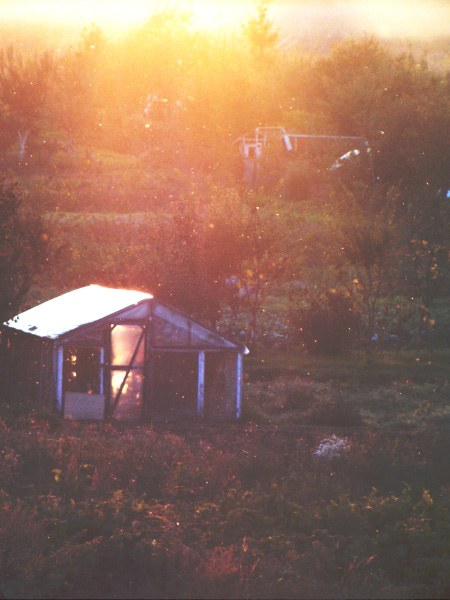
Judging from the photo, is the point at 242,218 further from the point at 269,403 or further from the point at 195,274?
the point at 269,403

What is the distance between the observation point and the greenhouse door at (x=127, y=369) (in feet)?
62.3

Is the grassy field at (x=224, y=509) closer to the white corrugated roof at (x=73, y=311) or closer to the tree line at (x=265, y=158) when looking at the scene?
the white corrugated roof at (x=73, y=311)

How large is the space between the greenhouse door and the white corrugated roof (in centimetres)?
75

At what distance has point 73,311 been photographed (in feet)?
68.4

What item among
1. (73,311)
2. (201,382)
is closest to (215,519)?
(201,382)

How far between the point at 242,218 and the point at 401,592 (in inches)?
925

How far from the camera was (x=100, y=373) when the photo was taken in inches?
743

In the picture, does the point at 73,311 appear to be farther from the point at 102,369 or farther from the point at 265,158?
the point at 265,158

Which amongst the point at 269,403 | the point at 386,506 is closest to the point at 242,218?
the point at 269,403

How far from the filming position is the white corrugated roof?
1888 centimetres

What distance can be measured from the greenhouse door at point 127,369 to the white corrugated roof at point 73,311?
751 mm

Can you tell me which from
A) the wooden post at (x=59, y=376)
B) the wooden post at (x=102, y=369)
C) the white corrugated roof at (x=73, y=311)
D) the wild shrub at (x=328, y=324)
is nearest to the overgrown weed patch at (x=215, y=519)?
the wooden post at (x=59, y=376)

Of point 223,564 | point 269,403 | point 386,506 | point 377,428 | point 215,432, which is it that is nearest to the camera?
point 223,564

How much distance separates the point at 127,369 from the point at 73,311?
291 cm
